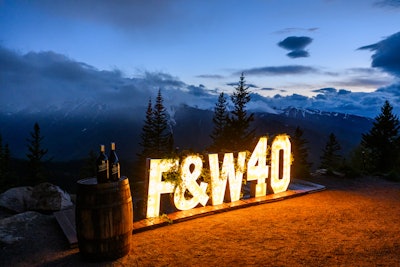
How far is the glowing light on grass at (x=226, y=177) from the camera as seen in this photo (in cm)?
851

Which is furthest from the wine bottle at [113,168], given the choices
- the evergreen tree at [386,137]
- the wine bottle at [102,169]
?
the evergreen tree at [386,137]

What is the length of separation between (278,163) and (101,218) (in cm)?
694

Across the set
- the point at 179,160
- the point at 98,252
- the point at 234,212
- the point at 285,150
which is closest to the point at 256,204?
the point at 234,212

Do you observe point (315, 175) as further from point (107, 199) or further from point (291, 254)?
point (107, 199)

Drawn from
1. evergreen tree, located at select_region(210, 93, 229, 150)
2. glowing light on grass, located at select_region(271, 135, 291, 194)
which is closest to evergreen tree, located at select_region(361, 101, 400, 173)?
evergreen tree, located at select_region(210, 93, 229, 150)

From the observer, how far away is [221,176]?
8664 millimetres

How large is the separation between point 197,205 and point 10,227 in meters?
4.81

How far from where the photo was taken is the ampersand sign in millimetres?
7723

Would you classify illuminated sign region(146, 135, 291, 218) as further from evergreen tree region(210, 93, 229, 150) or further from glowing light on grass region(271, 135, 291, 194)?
evergreen tree region(210, 93, 229, 150)

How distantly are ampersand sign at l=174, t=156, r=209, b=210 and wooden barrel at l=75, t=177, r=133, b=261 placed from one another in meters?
2.51

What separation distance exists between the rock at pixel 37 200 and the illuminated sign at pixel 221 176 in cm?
304

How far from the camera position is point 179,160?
7.68 m

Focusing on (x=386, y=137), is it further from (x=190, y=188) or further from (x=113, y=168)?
(x=113, y=168)

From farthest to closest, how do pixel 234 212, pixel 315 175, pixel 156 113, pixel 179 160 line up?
pixel 156 113 < pixel 315 175 < pixel 234 212 < pixel 179 160
